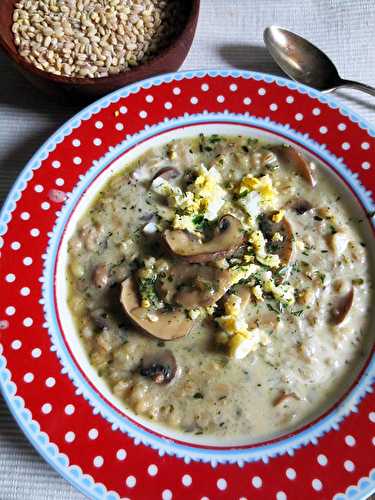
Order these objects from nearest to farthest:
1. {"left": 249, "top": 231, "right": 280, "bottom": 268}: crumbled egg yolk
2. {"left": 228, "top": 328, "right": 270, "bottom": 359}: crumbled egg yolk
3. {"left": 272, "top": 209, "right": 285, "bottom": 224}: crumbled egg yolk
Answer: {"left": 228, "top": 328, "right": 270, "bottom": 359}: crumbled egg yolk, {"left": 249, "top": 231, "right": 280, "bottom": 268}: crumbled egg yolk, {"left": 272, "top": 209, "right": 285, "bottom": 224}: crumbled egg yolk

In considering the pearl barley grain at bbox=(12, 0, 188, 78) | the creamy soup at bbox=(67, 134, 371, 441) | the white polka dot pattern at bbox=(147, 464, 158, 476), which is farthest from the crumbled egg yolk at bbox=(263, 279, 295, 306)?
the pearl barley grain at bbox=(12, 0, 188, 78)

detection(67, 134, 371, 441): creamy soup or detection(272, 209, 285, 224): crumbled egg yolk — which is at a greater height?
detection(272, 209, 285, 224): crumbled egg yolk

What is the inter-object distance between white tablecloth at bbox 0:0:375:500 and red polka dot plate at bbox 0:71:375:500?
0.49 m

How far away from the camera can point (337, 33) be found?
400 centimetres

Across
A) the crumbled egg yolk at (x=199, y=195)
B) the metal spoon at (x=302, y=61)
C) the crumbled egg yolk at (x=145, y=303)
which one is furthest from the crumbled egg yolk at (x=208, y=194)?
the metal spoon at (x=302, y=61)

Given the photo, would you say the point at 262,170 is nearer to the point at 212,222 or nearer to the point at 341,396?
the point at 212,222

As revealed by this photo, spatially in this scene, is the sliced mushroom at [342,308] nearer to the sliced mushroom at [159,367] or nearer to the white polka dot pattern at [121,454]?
the sliced mushroom at [159,367]

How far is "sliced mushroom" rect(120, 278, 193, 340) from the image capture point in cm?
290

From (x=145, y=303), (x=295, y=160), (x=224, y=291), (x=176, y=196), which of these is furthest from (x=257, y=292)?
(x=295, y=160)

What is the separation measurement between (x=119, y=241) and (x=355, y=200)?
4.94 ft

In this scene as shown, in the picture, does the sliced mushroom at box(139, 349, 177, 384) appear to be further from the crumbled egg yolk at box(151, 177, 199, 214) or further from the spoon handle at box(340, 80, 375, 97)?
the spoon handle at box(340, 80, 375, 97)

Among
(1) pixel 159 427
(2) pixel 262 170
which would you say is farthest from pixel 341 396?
(2) pixel 262 170

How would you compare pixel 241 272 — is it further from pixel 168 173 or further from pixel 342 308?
pixel 168 173

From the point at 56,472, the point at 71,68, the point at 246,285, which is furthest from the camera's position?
the point at 71,68
